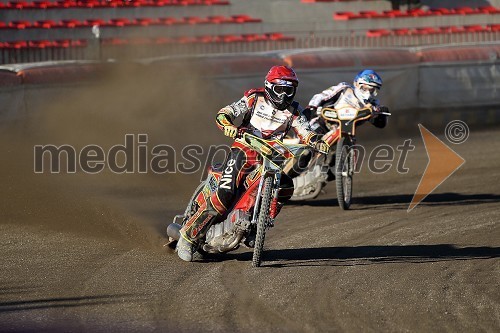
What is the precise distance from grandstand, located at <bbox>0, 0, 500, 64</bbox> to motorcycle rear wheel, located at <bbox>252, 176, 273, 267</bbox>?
11.2m

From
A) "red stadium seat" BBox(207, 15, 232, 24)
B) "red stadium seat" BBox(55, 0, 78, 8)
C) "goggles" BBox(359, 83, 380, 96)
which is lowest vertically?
"red stadium seat" BBox(207, 15, 232, 24)

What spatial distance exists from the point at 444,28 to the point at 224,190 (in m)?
20.6

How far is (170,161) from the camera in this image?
51.9ft

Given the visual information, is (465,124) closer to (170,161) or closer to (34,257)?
(170,161)

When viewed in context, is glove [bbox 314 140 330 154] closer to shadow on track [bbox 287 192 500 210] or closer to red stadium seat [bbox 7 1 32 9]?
shadow on track [bbox 287 192 500 210]

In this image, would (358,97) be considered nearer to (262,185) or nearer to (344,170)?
(344,170)

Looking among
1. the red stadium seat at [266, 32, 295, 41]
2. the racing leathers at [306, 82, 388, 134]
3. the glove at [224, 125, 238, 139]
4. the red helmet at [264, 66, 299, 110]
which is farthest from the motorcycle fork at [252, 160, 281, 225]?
the red stadium seat at [266, 32, 295, 41]

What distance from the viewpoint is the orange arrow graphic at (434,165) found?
13812 millimetres

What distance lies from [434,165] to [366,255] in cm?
641

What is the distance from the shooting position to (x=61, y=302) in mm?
7652

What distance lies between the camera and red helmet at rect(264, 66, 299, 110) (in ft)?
30.0

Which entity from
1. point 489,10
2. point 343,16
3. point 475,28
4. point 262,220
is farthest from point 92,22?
point 262,220

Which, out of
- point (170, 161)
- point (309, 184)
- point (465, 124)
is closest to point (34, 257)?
point (309, 184)

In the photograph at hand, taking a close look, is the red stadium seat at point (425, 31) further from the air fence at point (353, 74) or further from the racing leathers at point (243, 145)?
the racing leathers at point (243, 145)
